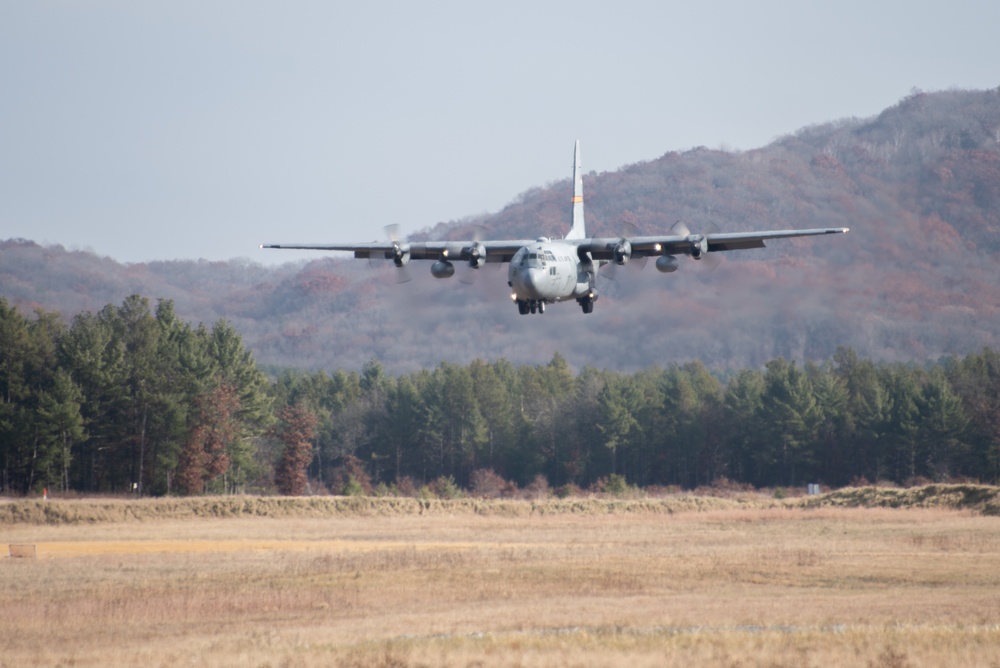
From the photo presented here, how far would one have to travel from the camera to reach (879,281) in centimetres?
12975

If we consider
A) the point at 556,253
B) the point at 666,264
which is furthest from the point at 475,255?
the point at 666,264

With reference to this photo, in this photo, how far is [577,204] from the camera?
6003 centimetres

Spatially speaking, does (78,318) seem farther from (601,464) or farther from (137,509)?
(601,464)

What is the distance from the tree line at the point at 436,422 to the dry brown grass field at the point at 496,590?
574 inches

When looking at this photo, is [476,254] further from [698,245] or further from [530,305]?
[698,245]

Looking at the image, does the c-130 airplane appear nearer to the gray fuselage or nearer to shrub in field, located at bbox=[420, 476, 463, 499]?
the gray fuselage

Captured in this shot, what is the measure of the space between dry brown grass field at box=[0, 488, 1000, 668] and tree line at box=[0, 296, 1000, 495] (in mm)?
14581

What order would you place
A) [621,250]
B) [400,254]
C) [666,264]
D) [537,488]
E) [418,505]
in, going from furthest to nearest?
[537,488], [418,505], [400,254], [621,250], [666,264]

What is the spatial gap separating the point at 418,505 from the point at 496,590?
37049mm

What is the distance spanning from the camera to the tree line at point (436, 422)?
81.7 m

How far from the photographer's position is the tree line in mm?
81688

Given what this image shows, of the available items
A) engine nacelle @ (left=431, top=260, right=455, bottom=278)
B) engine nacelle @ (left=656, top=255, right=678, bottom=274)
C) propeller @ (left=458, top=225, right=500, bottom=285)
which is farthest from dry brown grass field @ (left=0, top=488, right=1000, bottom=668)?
propeller @ (left=458, top=225, right=500, bottom=285)

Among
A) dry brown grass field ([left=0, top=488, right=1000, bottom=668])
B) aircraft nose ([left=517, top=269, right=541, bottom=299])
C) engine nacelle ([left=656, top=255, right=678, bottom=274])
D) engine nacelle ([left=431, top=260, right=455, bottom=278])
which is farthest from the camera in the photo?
engine nacelle ([left=431, top=260, right=455, bottom=278])

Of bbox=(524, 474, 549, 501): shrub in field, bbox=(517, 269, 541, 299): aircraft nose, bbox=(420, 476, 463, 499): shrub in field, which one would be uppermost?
bbox=(517, 269, 541, 299): aircraft nose
